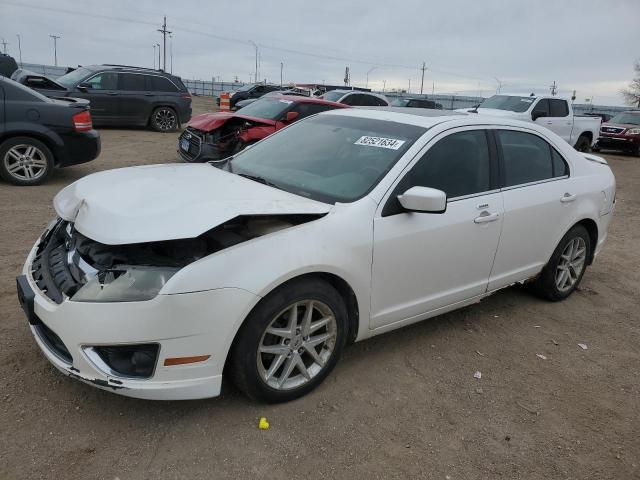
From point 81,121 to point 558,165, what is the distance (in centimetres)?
655

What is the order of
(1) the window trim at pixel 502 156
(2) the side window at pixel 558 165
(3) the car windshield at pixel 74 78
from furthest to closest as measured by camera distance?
1. (3) the car windshield at pixel 74 78
2. (2) the side window at pixel 558 165
3. (1) the window trim at pixel 502 156

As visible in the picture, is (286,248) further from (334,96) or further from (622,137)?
(622,137)

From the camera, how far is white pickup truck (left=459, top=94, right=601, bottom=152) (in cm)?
1430

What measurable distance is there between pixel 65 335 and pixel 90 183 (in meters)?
1.12

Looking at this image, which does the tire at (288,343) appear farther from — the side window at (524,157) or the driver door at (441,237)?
the side window at (524,157)

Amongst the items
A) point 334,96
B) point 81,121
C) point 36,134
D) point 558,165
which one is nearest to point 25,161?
point 36,134

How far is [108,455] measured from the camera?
8.20 feet

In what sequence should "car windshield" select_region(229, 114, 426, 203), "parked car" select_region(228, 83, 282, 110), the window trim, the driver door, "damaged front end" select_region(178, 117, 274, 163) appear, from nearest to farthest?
the driver door < "car windshield" select_region(229, 114, 426, 203) < the window trim < "damaged front end" select_region(178, 117, 274, 163) < "parked car" select_region(228, 83, 282, 110)

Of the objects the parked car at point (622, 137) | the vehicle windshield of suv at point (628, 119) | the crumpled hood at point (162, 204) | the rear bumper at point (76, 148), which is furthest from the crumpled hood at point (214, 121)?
the vehicle windshield of suv at point (628, 119)

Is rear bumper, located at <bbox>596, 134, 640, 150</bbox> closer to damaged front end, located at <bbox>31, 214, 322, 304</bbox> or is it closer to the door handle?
the door handle

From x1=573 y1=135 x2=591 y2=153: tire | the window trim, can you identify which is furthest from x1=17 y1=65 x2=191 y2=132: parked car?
the window trim

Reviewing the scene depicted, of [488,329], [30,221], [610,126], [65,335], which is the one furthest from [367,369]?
[610,126]

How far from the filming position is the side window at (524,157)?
3.98 metres

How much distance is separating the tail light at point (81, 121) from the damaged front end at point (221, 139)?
184cm
